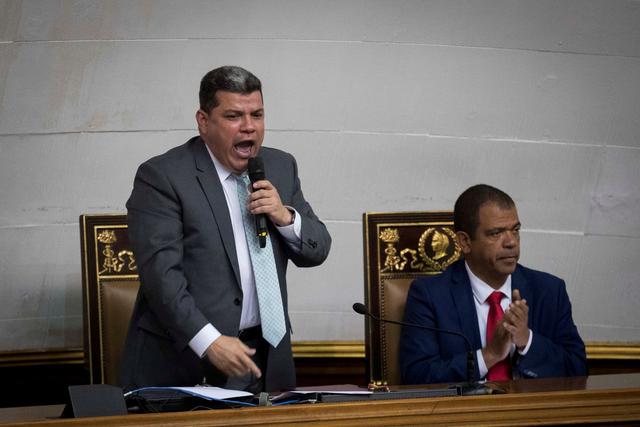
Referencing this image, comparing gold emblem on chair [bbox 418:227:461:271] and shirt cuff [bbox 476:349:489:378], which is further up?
gold emblem on chair [bbox 418:227:461:271]

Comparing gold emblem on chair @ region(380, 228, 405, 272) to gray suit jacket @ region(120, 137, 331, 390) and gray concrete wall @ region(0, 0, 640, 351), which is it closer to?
gray suit jacket @ region(120, 137, 331, 390)

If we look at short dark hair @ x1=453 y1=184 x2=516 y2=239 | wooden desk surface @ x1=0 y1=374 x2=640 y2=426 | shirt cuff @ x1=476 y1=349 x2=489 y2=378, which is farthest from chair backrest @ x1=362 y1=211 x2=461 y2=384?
wooden desk surface @ x1=0 y1=374 x2=640 y2=426

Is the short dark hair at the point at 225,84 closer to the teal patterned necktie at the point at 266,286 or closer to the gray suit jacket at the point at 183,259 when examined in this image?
the gray suit jacket at the point at 183,259

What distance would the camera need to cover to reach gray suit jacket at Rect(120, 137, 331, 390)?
2506 mm

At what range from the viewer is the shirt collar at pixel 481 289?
292 cm

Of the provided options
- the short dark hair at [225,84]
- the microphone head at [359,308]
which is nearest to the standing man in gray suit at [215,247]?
the short dark hair at [225,84]

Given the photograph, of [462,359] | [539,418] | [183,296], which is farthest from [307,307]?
[539,418]

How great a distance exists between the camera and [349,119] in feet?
13.8

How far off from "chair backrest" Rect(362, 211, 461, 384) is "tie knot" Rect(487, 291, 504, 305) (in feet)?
0.81

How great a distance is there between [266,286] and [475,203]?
653 mm

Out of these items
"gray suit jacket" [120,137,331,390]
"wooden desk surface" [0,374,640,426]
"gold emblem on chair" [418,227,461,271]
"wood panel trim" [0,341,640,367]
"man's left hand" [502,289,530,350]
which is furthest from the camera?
"wood panel trim" [0,341,640,367]

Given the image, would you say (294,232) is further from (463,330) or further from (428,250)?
(428,250)

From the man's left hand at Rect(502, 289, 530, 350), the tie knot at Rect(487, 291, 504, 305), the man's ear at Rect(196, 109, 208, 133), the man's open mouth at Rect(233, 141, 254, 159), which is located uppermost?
the man's ear at Rect(196, 109, 208, 133)

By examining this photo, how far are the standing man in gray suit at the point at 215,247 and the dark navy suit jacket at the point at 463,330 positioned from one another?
0.37 meters
